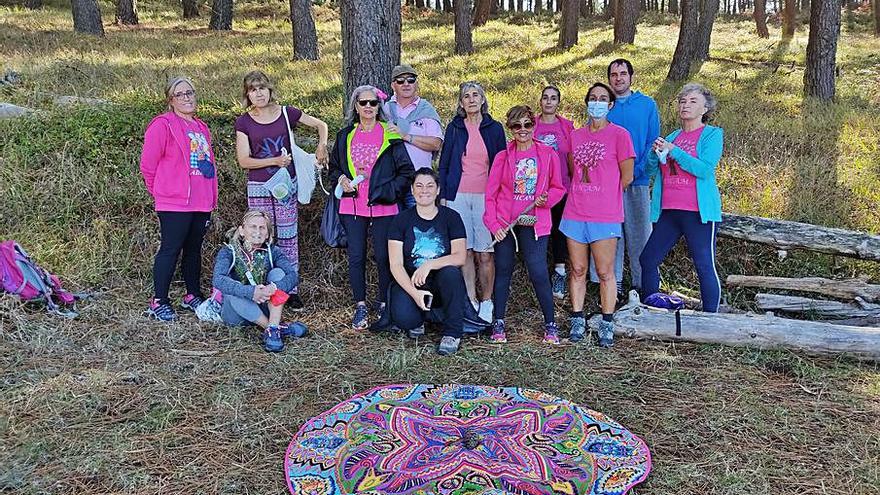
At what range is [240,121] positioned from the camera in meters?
5.30

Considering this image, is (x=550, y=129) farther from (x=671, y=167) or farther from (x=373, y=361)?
(x=373, y=361)

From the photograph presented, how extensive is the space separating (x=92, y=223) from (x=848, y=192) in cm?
743

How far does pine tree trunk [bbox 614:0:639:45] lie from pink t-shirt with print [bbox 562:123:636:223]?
1194cm

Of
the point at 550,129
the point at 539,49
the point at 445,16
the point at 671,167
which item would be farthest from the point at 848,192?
the point at 445,16

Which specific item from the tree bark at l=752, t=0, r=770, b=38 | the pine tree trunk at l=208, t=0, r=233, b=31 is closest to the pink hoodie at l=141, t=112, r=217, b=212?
the pine tree trunk at l=208, t=0, r=233, b=31

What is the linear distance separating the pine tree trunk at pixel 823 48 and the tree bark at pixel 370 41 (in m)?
6.94

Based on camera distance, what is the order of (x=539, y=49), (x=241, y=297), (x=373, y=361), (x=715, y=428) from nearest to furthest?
(x=715, y=428)
(x=373, y=361)
(x=241, y=297)
(x=539, y=49)

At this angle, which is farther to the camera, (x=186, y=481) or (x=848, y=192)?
(x=848, y=192)

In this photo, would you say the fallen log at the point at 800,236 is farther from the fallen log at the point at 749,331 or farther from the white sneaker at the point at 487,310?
the white sneaker at the point at 487,310

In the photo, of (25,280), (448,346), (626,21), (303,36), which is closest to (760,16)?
(626,21)

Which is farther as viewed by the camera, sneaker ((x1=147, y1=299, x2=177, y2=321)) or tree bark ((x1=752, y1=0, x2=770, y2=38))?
tree bark ((x1=752, y1=0, x2=770, y2=38))

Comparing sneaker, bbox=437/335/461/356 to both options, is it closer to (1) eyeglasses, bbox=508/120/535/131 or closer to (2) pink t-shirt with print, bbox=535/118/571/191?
(2) pink t-shirt with print, bbox=535/118/571/191

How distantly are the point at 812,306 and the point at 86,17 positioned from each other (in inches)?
577

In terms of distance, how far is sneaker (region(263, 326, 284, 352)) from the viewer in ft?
15.9
